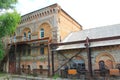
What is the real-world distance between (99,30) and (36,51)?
8.66 meters

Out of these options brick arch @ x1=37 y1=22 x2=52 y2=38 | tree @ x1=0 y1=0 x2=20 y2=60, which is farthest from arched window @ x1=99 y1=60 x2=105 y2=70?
tree @ x1=0 y1=0 x2=20 y2=60

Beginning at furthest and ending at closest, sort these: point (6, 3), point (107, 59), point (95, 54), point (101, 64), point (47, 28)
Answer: point (47, 28) → point (6, 3) → point (95, 54) → point (101, 64) → point (107, 59)

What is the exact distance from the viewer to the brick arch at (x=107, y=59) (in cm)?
1374

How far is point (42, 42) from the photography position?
1811 cm

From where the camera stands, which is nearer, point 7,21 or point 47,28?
point 7,21

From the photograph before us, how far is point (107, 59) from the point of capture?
14.0m

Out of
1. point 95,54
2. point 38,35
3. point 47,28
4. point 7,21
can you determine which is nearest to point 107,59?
point 95,54

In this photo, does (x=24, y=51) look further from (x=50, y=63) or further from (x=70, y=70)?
(x=70, y=70)

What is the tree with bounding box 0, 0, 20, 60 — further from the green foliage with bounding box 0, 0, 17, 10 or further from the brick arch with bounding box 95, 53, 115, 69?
the brick arch with bounding box 95, 53, 115, 69

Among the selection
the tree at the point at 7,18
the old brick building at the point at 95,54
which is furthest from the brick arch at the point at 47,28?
the tree at the point at 7,18

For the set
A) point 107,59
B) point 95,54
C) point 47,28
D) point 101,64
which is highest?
point 47,28

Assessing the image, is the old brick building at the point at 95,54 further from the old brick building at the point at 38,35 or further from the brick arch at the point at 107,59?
the old brick building at the point at 38,35

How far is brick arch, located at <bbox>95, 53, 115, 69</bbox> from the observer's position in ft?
45.1

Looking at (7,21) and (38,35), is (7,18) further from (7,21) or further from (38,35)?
(38,35)
